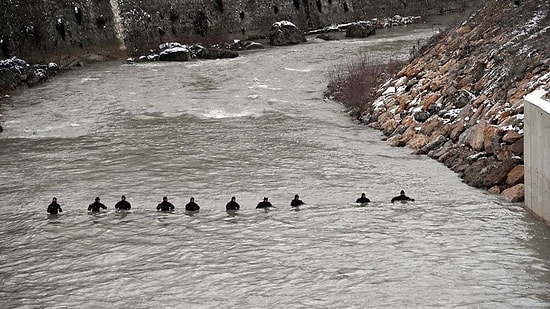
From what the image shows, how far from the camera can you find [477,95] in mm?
27969

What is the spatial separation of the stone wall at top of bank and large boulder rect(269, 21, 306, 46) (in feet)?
12.3

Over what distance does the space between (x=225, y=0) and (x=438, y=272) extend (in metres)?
47.3

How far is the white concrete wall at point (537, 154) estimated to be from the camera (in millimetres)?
18781

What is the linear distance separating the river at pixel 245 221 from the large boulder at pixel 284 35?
2038cm

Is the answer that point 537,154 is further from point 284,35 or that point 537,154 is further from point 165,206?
point 284,35

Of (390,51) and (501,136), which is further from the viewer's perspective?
(390,51)

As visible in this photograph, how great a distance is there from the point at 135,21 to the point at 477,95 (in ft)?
108

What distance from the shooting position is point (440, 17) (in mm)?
70375

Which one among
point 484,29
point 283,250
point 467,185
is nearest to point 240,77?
point 484,29

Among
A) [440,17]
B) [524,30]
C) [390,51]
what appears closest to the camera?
[524,30]

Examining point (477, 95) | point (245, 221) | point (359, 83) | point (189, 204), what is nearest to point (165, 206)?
point (189, 204)

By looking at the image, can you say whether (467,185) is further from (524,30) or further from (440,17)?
(440,17)

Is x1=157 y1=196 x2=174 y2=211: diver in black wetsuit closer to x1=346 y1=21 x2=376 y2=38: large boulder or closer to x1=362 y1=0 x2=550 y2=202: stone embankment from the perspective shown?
x1=362 y1=0 x2=550 y2=202: stone embankment

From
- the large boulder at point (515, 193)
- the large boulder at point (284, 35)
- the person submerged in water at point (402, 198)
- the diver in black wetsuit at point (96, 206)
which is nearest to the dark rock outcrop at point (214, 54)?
the large boulder at point (284, 35)
